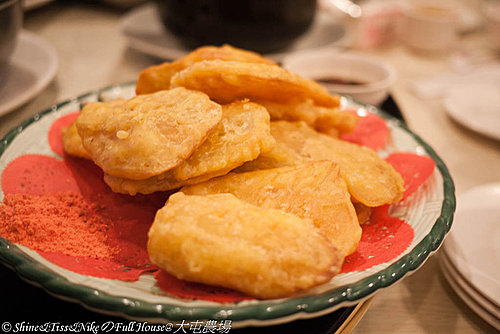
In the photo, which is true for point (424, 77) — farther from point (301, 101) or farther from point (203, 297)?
point (203, 297)

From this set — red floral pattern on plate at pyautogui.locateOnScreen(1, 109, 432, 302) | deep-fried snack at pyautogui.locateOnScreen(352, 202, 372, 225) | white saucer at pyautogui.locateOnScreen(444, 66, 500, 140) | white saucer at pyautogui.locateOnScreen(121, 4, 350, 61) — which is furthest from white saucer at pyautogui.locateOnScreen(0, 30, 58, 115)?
white saucer at pyautogui.locateOnScreen(444, 66, 500, 140)

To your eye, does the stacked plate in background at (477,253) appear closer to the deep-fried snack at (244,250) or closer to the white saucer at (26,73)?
the deep-fried snack at (244,250)

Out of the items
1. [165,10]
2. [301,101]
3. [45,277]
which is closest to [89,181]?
[45,277]

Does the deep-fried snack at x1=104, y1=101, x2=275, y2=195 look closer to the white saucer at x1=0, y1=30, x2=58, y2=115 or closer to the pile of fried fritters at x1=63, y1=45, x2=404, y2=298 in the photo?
the pile of fried fritters at x1=63, y1=45, x2=404, y2=298

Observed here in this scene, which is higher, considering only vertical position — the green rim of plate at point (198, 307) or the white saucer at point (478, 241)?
the green rim of plate at point (198, 307)

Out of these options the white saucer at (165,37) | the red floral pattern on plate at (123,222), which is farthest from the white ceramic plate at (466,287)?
the white saucer at (165,37)
